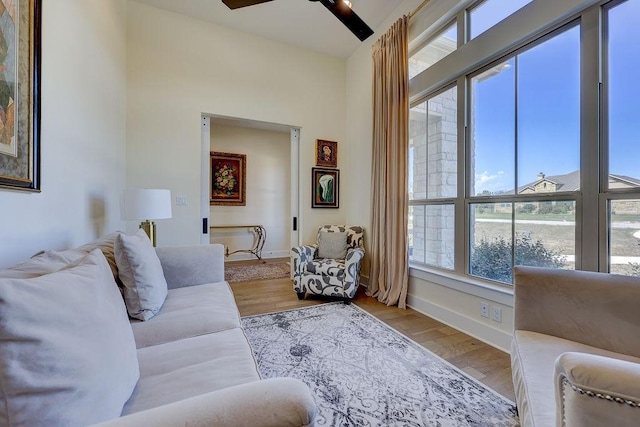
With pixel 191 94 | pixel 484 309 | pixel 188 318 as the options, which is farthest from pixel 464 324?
pixel 191 94

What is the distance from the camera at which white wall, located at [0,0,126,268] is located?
4.33ft

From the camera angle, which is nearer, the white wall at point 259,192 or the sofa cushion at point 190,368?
the sofa cushion at point 190,368

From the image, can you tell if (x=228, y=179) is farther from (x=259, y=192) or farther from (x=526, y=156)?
(x=526, y=156)

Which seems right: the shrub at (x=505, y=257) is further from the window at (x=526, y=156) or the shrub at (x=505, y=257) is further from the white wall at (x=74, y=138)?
the white wall at (x=74, y=138)

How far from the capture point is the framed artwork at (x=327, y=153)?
3766 mm

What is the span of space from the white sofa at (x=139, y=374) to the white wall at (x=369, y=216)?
1866 millimetres

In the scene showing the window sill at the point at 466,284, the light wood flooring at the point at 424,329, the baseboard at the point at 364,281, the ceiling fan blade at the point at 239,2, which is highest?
the ceiling fan blade at the point at 239,2

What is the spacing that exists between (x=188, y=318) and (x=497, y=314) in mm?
2120

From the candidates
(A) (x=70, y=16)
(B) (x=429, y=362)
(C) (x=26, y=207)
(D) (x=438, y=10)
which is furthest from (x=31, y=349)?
(D) (x=438, y=10)

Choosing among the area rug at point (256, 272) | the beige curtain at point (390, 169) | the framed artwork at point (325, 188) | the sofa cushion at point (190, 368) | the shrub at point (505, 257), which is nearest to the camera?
the sofa cushion at point (190, 368)

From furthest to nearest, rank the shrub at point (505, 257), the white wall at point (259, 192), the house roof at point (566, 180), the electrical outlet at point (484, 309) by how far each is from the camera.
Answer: the white wall at point (259, 192) < the electrical outlet at point (484, 309) < the shrub at point (505, 257) < the house roof at point (566, 180)

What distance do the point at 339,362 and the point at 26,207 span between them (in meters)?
1.93

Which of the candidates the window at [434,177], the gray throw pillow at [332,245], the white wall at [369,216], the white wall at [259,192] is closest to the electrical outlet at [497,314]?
the white wall at [369,216]

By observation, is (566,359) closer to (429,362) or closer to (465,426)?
(465,426)
